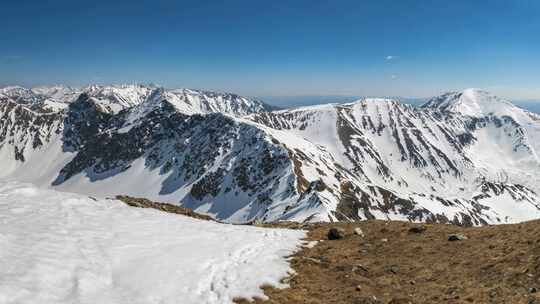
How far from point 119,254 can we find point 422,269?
1566 centimetres

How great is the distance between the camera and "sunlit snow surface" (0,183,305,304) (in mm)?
15258

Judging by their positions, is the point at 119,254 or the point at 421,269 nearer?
→ the point at 421,269

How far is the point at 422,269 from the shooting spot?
19.4 meters

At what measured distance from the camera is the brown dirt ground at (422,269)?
51.8 ft

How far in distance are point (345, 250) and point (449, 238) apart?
6.60 m

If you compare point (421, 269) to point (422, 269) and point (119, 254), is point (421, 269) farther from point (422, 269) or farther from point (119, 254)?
point (119, 254)

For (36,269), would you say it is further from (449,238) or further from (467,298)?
(449,238)

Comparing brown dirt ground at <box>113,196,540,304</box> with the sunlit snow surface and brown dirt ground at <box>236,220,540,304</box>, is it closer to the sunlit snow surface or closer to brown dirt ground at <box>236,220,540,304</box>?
brown dirt ground at <box>236,220,540,304</box>

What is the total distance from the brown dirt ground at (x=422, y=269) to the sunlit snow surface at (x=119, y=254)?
1.80 metres

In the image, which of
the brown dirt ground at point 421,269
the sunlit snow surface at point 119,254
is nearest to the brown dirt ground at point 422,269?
the brown dirt ground at point 421,269

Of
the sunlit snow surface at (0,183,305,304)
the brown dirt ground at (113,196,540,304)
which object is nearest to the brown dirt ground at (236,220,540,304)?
the brown dirt ground at (113,196,540,304)

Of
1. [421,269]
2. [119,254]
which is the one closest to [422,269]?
[421,269]

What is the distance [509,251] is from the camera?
1920 cm

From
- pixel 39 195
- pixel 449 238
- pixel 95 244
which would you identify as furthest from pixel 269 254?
pixel 39 195
